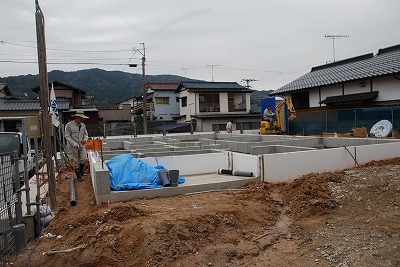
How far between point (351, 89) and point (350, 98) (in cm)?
70

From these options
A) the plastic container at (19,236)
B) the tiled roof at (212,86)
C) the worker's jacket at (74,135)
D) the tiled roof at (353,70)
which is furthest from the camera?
the tiled roof at (212,86)

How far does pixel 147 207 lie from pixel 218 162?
10.8ft

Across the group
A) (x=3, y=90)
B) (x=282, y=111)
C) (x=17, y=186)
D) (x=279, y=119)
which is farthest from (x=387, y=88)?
(x=3, y=90)

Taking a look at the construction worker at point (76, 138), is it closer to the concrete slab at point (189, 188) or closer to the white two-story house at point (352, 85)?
the concrete slab at point (189, 188)

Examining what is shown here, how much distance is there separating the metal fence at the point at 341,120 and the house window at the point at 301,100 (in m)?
2.03

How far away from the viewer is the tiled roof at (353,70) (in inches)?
597

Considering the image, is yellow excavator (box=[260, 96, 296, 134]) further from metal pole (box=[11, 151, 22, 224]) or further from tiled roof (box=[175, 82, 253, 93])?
metal pole (box=[11, 151, 22, 224])

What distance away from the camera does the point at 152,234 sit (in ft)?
13.2

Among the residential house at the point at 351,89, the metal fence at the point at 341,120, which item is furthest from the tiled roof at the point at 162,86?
the metal fence at the point at 341,120

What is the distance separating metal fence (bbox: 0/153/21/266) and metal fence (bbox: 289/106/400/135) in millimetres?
13273

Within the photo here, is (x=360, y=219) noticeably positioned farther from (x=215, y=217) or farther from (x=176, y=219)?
(x=176, y=219)

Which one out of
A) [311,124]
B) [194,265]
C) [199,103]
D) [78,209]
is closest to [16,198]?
[78,209]

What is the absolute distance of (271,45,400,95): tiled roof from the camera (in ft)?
49.8

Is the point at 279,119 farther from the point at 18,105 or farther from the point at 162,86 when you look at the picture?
the point at 162,86
